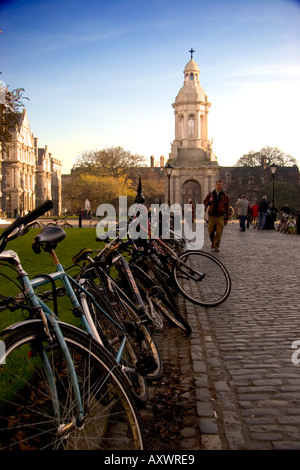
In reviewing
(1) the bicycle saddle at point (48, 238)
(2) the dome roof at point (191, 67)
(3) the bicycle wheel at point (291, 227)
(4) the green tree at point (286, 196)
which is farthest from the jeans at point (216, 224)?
(2) the dome roof at point (191, 67)

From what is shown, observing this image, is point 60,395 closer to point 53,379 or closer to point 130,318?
point 53,379

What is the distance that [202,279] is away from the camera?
6941mm

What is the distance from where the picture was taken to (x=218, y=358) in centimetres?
507

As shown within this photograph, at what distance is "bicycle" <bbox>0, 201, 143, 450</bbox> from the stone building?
7584cm

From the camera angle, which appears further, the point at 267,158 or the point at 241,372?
the point at 267,158

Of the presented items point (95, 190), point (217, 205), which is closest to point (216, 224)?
point (217, 205)

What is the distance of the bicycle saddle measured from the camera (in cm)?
311

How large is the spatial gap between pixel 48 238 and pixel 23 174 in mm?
93538

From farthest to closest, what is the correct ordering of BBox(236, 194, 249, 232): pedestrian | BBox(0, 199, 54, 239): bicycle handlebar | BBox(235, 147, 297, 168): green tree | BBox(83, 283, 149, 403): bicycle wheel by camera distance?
BBox(235, 147, 297, 168): green tree, BBox(236, 194, 249, 232): pedestrian, BBox(83, 283, 149, 403): bicycle wheel, BBox(0, 199, 54, 239): bicycle handlebar

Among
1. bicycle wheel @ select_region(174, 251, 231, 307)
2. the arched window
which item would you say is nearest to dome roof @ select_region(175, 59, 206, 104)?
the arched window

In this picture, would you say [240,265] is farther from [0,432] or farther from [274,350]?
[0,432]

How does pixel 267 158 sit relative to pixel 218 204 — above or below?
above

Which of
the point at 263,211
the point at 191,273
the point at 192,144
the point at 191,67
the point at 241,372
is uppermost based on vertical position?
the point at 191,67

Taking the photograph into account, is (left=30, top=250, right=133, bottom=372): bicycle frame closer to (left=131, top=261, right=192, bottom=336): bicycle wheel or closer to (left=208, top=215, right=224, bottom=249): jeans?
(left=131, top=261, right=192, bottom=336): bicycle wheel
